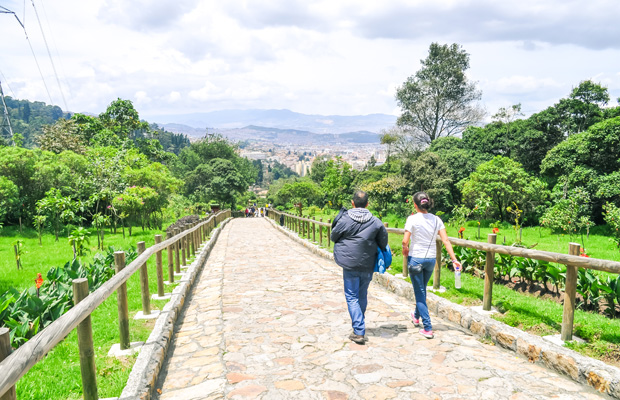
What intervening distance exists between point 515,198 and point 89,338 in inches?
1030

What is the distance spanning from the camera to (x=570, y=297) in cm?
378

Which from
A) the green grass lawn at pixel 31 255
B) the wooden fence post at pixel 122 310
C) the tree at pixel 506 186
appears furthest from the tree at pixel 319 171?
the wooden fence post at pixel 122 310

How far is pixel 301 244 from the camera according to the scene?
46.9ft

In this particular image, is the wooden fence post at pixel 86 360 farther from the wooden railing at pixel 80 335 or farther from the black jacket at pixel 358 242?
the black jacket at pixel 358 242

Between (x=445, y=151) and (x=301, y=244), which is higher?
(x=445, y=151)

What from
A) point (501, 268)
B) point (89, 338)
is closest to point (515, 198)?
point (501, 268)

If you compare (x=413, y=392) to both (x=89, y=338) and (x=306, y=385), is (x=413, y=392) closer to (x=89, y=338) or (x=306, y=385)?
(x=306, y=385)

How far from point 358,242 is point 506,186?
74.3ft

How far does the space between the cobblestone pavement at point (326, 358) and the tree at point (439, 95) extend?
3668 centimetres

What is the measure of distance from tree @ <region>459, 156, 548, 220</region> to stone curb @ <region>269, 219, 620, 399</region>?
20.3 m

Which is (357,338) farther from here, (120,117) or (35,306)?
(120,117)

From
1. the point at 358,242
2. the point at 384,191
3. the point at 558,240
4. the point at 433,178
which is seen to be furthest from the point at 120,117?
the point at 358,242

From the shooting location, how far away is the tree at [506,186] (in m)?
Answer: 24.1

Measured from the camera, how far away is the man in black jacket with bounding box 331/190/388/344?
4.30 meters
